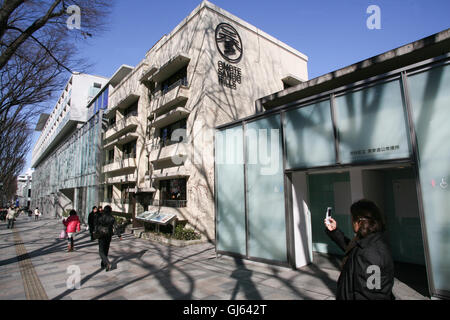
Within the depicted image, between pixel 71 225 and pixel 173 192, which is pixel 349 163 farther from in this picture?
pixel 173 192

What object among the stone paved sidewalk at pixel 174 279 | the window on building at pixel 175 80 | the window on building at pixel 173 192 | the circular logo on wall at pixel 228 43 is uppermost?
the circular logo on wall at pixel 228 43

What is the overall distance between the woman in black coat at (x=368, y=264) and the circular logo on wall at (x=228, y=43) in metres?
14.8

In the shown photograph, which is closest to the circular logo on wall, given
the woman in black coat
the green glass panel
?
the green glass panel

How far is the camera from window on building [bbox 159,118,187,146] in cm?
1647

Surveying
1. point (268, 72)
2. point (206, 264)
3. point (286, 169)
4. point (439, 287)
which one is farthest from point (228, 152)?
point (268, 72)

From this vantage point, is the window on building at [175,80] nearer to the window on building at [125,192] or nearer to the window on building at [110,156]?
the window on building at [125,192]

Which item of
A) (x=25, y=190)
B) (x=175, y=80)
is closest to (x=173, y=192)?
(x=175, y=80)

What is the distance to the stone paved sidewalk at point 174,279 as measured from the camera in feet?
18.4

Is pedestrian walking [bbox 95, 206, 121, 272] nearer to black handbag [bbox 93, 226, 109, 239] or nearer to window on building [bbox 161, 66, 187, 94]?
black handbag [bbox 93, 226, 109, 239]

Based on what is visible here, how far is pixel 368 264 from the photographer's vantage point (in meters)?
2.21

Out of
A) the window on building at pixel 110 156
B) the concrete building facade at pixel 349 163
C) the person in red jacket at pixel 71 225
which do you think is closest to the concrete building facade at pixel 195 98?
the concrete building facade at pixel 349 163

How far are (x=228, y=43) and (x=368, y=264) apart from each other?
52.5 ft

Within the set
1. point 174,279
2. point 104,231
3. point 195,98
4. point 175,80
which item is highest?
point 175,80
